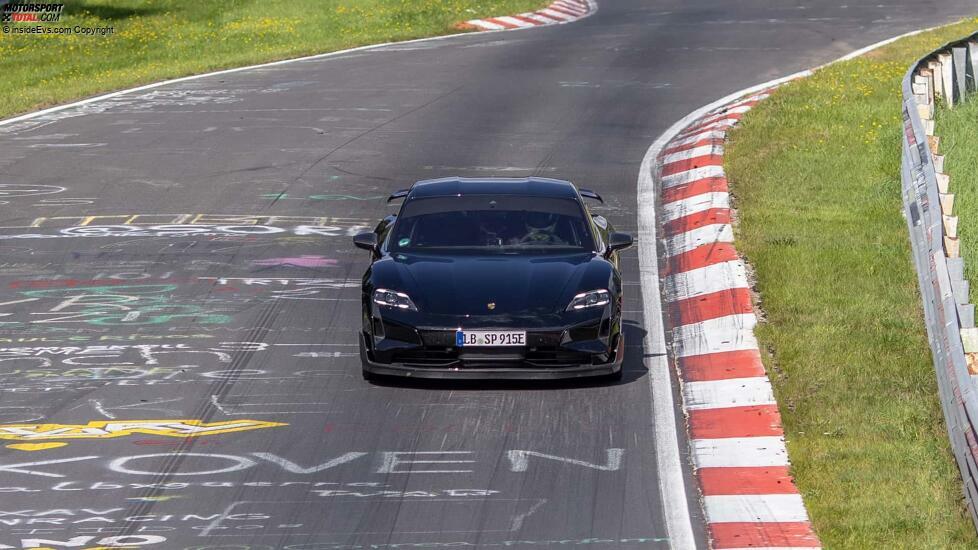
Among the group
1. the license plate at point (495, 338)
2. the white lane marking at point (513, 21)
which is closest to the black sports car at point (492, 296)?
the license plate at point (495, 338)

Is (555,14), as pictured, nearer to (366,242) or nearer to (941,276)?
(366,242)

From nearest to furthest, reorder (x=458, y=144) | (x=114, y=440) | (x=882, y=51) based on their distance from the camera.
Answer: (x=114, y=440) → (x=458, y=144) → (x=882, y=51)

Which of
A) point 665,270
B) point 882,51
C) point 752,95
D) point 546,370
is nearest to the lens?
point 546,370

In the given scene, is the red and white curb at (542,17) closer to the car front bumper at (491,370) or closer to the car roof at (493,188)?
the car roof at (493,188)

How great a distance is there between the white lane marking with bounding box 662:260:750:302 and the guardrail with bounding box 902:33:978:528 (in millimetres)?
1486

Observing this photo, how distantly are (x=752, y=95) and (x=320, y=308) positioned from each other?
12600 millimetres

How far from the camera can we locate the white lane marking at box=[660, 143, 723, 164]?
18578 millimetres

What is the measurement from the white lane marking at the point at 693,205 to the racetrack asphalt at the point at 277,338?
0.44m

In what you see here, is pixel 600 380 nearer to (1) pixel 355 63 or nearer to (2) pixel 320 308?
(2) pixel 320 308

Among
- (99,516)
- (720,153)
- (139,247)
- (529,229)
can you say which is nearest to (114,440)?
(99,516)

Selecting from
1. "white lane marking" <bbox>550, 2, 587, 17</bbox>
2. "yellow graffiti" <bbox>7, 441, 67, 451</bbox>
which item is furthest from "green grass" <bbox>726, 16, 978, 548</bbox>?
"white lane marking" <bbox>550, 2, 587, 17</bbox>

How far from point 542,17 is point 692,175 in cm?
2023

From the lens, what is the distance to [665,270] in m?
13.8

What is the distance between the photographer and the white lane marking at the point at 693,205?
51.8ft
